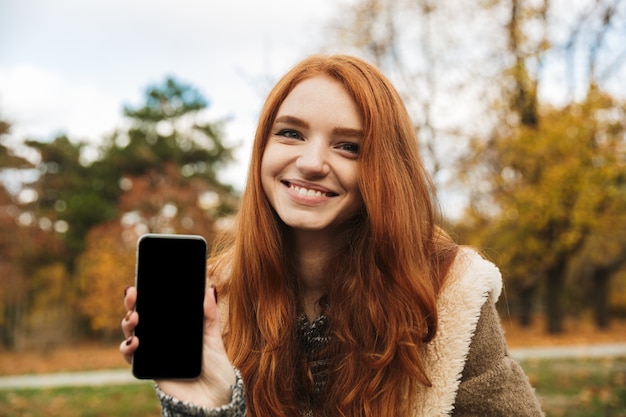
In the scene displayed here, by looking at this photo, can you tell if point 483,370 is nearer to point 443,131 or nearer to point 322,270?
point 322,270

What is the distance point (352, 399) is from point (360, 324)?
25cm

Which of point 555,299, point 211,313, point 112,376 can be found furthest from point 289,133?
point 555,299

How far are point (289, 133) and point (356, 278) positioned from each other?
0.55 m

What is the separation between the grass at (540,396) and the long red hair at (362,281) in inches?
197

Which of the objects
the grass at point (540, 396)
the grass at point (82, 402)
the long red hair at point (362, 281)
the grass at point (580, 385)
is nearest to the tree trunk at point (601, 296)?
the grass at point (580, 385)

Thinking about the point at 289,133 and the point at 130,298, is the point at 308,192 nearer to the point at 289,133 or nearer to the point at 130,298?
the point at 289,133

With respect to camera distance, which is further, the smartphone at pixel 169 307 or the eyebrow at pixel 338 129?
the eyebrow at pixel 338 129

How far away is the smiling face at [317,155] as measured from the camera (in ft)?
6.35

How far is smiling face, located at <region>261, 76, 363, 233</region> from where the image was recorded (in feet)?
6.35

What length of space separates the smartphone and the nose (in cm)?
47

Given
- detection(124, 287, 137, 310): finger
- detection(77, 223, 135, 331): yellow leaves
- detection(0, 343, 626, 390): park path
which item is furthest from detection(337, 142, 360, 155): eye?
detection(77, 223, 135, 331): yellow leaves

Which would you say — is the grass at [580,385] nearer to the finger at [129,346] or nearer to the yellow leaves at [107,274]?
the finger at [129,346]

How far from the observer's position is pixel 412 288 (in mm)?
1946

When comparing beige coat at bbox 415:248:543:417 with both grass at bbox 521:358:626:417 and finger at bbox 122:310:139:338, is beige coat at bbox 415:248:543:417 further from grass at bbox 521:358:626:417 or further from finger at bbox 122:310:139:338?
grass at bbox 521:358:626:417
